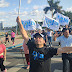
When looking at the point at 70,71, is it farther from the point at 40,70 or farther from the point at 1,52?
the point at 1,52

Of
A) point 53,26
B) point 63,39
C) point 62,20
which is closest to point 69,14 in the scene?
point 62,20

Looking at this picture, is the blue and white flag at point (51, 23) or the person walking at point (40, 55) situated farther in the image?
the blue and white flag at point (51, 23)

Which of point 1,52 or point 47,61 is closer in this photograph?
point 47,61

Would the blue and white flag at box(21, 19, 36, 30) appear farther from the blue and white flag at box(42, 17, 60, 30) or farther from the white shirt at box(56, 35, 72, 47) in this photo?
the white shirt at box(56, 35, 72, 47)

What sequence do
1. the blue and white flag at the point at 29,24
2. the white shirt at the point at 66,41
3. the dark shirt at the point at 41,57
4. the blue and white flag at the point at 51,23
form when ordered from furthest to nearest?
the blue and white flag at the point at 29,24, the blue and white flag at the point at 51,23, the white shirt at the point at 66,41, the dark shirt at the point at 41,57

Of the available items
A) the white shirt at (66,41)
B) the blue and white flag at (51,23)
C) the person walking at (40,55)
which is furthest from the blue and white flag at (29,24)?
the person walking at (40,55)

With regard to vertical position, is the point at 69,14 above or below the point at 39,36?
above

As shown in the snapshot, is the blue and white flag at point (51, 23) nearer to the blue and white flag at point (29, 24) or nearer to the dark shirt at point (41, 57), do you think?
the blue and white flag at point (29, 24)

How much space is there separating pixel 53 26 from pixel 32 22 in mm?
2107

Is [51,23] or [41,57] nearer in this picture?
[41,57]

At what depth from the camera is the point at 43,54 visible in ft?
6.99

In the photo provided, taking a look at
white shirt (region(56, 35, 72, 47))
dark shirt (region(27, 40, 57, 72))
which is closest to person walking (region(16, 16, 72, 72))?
dark shirt (region(27, 40, 57, 72))

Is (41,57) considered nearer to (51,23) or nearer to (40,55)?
(40,55)

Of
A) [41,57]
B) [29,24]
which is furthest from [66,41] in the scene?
[29,24]
